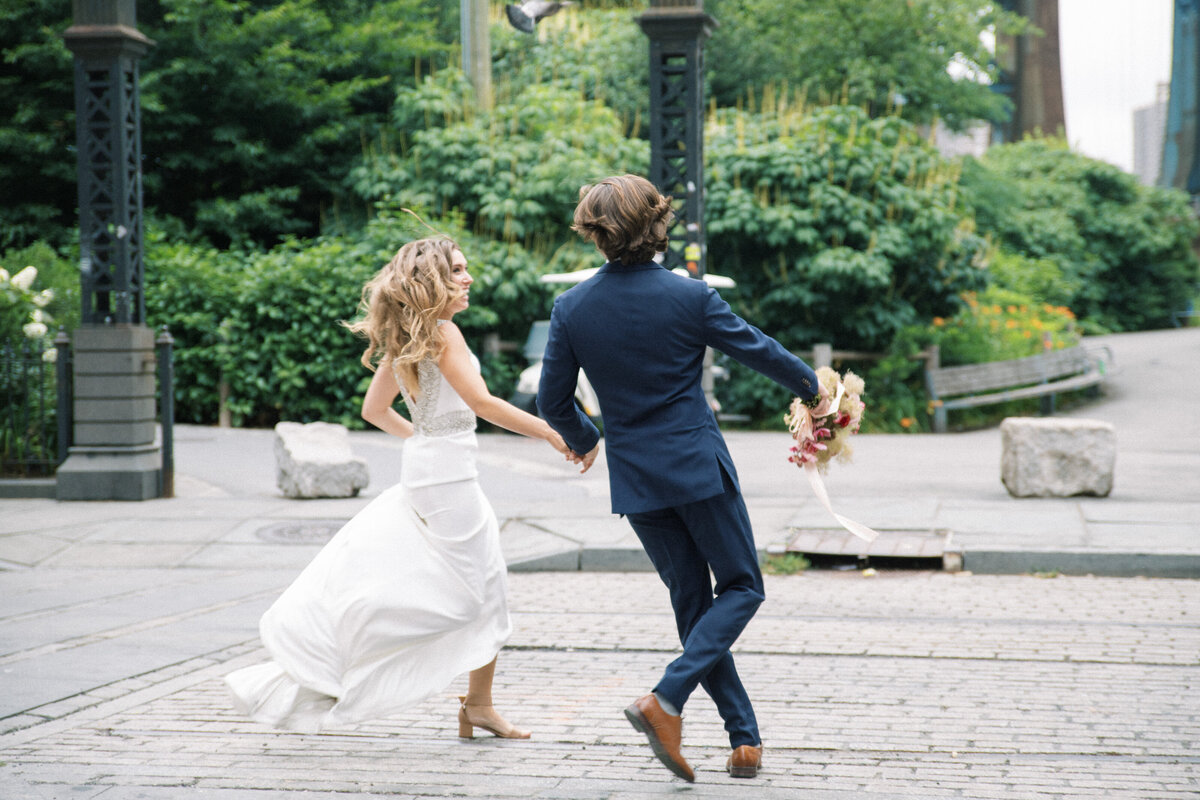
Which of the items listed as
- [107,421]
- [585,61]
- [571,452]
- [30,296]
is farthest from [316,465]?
[585,61]

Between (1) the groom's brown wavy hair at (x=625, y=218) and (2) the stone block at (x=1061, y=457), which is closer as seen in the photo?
(1) the groom's brown wavy hair at (x=625, y=218)

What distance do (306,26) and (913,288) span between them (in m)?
11.1

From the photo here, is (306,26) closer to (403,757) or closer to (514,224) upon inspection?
(514,224)

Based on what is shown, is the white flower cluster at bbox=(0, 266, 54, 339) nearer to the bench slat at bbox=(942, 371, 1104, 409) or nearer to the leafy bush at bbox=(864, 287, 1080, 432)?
the leafy bush at bbox=(864, 287, 1080, 432)

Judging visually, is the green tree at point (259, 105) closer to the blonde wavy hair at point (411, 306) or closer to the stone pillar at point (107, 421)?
the stone pillar at point (107, 421)

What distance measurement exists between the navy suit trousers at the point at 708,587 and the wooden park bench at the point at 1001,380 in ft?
45.4

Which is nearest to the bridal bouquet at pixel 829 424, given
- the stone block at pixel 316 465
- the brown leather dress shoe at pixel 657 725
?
the brown leather dress shoe at pixel 657 725

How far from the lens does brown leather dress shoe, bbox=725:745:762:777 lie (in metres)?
3.82

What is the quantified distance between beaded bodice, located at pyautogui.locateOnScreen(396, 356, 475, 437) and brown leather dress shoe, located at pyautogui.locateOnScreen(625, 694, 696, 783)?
116 centimetres

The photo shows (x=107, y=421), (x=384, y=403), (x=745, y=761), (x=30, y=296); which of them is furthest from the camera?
(x=30, y=296)

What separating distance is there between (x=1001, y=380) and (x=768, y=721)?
46.5 feet

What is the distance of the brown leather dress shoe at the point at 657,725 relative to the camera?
362 centimetres

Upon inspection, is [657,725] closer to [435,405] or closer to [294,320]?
[435,405]

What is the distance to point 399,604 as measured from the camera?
406 cm
